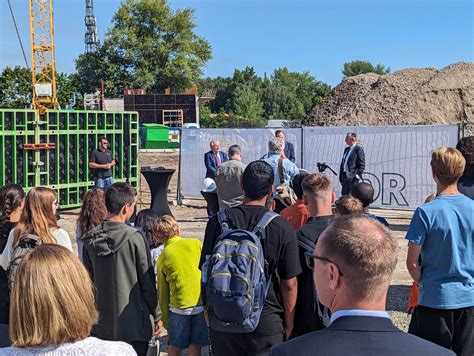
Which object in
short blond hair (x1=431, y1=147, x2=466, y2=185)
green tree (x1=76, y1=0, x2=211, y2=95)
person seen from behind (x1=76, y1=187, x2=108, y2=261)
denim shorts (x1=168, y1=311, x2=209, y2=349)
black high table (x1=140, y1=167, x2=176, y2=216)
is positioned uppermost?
green tree (x1=76, y1=0, x2=211, y2=95)

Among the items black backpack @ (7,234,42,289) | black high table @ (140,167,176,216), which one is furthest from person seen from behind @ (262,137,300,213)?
black high table @ (140,167,176,216)

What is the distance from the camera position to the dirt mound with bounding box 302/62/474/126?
961 inches

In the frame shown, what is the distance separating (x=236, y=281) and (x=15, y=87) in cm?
6588

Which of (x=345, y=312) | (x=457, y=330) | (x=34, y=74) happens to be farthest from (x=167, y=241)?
(x=34, y=74)

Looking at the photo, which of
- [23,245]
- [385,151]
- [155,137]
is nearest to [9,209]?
[23,245]

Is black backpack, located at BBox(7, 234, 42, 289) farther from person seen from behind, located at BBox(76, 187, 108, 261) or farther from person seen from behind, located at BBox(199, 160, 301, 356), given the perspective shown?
person seen from behind, located at BBox(199, 160, 301, 356)

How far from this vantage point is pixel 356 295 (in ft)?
6.36

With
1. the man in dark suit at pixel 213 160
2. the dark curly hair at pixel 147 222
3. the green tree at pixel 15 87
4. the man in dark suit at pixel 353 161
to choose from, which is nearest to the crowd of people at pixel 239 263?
the dark curly hair at pixel 147 222

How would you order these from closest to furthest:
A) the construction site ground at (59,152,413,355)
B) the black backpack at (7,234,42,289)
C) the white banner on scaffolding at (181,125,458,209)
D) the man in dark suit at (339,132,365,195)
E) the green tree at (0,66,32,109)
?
1. the black backpack at (7,234,42,289)
2. the construction site ground at (59,152,413,355)
3. the man in dark suit at (339,132,365,195)
4. the white banner on scaffolding at (181,125,458,209)
5. the green tree at (0,66,32,109)

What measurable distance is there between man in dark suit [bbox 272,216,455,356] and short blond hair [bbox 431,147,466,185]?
1985 millimetres

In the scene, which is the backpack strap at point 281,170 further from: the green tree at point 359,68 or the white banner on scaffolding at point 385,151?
the green tree at point 359,68

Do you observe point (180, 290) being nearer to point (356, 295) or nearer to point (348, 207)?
point (348, 207)

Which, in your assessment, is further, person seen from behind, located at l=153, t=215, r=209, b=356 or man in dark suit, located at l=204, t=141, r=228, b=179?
man in dark suit, located at l=204, t=141, r=228, b=179

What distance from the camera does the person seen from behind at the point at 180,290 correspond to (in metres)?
4.61
